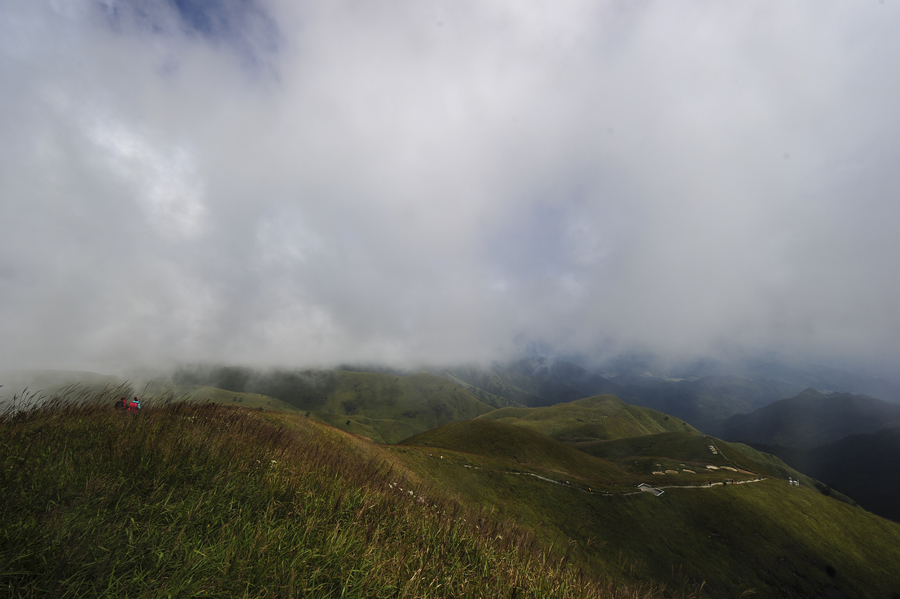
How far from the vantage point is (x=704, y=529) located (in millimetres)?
46469

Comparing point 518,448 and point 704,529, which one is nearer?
point 704,529

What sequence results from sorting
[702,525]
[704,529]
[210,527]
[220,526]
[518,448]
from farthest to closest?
1. [518,448]
2. [702,525]
3. [704,529]
4. [220,526]
5. [210,527]

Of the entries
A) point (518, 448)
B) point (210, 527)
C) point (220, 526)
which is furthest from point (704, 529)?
point (210, 527)

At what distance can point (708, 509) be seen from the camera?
165ft

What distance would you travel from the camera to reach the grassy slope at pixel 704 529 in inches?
1561

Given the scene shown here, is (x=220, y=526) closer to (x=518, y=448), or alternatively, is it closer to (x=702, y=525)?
(x=702, y=525)

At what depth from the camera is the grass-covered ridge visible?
375cm

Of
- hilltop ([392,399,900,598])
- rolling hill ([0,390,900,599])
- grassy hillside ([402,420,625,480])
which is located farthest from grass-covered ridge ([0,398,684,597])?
grassy hillside ([402,420,625,480])

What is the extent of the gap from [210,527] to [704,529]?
64.3m

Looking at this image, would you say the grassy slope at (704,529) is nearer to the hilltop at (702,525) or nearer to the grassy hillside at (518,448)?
the hilltop at (702,525)

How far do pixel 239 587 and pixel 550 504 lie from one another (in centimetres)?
4984

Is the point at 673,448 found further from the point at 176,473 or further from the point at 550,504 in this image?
the point at 176,473

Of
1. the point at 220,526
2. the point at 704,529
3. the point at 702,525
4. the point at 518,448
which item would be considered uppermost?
the point at 220,526

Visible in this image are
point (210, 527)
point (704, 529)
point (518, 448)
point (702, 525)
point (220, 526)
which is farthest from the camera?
point (518, 448)
